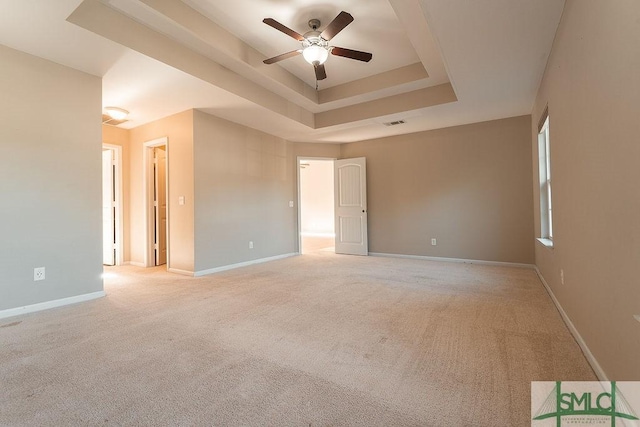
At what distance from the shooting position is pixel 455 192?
539cm

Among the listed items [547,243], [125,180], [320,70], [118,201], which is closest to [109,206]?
[118,201]

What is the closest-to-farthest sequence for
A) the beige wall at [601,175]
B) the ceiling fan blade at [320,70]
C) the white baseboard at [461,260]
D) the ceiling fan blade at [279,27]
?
the beige wall at [601,175], the ceiling fan blade at [279,27], the ceiling fan blade at [320,70], the white baseboard at [461,260]

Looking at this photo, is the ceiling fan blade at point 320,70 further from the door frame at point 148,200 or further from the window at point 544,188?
the door frame at point 148,200

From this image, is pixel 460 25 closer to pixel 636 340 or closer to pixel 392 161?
pixel 636 340

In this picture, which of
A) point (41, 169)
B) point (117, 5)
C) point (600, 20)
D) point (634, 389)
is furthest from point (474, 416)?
point (41, 169)

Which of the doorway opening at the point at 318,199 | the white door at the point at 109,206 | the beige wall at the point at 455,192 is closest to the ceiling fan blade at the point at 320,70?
the beige wall at the point at 455,192

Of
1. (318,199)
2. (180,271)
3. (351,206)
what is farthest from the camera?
(318,199)

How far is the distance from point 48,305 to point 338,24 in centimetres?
388

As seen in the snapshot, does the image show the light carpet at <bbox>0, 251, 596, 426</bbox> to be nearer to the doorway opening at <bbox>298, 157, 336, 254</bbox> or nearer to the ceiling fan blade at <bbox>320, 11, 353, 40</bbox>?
the ceiling fan blade at <bbox>320, 11, 353, 40</bbox>

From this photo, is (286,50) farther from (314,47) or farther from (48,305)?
(48,305)

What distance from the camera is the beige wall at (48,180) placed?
8.96 ft

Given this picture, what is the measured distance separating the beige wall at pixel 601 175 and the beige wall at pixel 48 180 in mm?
4350

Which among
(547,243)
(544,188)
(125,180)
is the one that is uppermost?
(125,180)

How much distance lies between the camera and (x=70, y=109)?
3117mm
